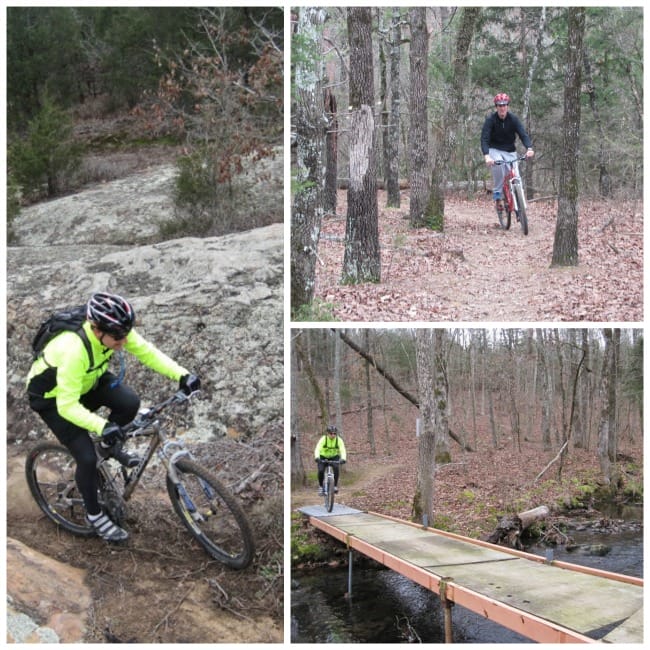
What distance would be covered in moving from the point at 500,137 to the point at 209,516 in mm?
4719

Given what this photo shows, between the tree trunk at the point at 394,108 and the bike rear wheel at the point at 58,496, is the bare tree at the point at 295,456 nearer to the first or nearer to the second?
the tree trunk at the point at 394,108

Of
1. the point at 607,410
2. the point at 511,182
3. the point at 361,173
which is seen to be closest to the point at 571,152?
the point at 511,182

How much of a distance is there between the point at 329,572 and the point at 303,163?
5.35m

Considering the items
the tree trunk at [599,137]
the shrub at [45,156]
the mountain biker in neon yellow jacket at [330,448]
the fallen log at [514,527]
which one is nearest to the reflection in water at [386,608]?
the fallen log at [514,527]

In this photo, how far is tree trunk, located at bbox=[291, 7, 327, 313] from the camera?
4.48 meters

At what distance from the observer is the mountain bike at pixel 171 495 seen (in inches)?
138

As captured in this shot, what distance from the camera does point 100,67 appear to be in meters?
12.9

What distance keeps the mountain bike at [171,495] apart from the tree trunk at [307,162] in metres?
1.58

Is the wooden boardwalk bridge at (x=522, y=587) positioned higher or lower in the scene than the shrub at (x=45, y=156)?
lower

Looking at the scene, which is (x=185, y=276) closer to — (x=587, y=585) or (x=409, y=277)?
(x=409, y=277)

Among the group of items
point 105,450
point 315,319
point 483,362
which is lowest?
point 483,362

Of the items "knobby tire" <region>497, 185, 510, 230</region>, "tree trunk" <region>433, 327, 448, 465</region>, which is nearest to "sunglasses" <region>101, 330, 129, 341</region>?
"knobby tire" <region>497, 185, 510, 230</region>

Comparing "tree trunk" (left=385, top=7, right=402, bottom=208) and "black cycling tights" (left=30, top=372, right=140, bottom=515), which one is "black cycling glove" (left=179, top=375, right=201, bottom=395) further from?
"tree trunk" (left=385, top=7, right=402, bottom=208)

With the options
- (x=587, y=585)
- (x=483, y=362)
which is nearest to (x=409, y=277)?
(x=587, y=585)
